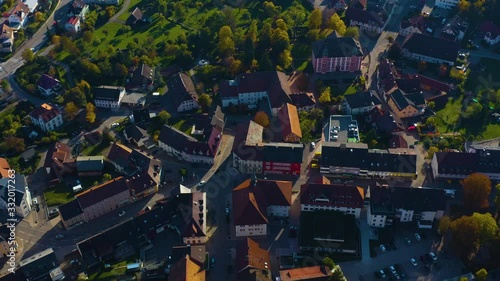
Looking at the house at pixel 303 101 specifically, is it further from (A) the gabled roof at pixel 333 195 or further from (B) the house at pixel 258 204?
(A) the gabled roof at pixel 333 195

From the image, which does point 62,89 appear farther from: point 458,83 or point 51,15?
point 458,83

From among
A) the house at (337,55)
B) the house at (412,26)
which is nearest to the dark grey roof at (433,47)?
the house at (412,26)

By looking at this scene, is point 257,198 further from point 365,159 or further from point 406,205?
point 406,205

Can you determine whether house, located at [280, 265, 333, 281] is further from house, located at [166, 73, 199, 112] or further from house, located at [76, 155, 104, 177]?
house, located at [166, 73, 199, 112]

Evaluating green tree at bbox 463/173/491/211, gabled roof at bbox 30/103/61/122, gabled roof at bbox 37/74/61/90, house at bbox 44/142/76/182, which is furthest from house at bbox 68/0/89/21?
green tree at bbox 463/173/491/211

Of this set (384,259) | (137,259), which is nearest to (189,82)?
(137,259)

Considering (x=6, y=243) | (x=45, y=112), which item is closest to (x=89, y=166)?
(x=45, y=112)
